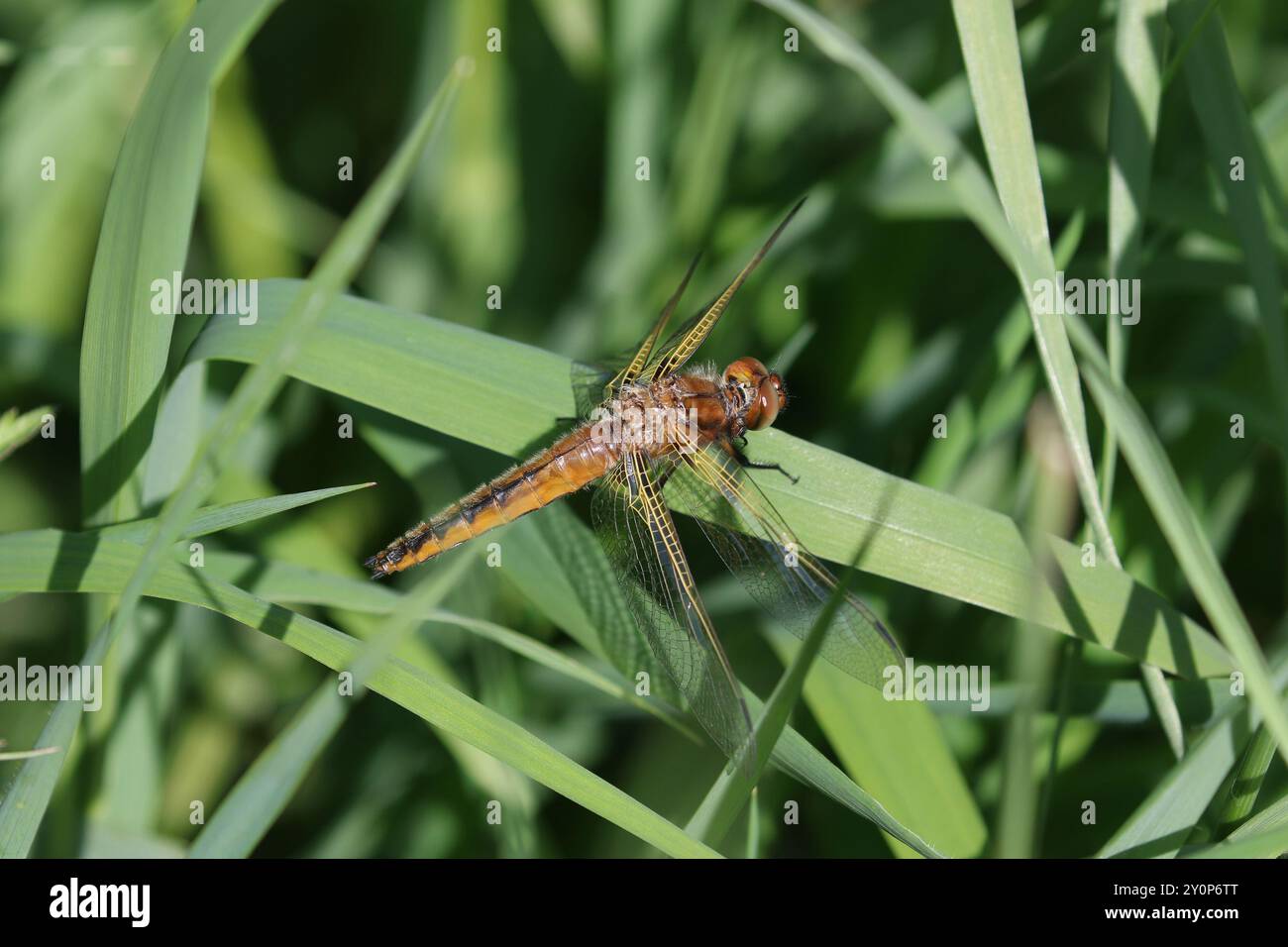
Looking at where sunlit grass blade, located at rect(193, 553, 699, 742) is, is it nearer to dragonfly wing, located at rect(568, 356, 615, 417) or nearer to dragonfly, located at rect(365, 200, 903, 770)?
dragonfly, located at rect(365, 200, 903, 770)

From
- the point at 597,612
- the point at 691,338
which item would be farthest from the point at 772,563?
the point at 691,338

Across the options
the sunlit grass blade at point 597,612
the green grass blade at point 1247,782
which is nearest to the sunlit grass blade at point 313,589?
the sunlit grass blade at point 597,612

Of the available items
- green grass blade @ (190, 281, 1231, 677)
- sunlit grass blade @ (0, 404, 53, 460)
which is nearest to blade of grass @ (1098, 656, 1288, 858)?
green grass blade @ (190, 281, 1231, 677)

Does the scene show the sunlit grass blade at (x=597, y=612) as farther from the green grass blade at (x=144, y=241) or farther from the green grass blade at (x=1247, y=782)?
the green grass blade at (x=144, y=241)
